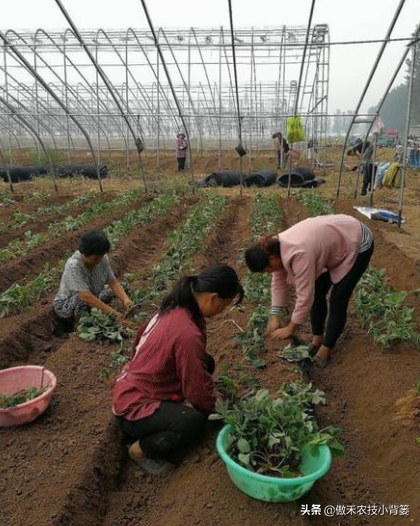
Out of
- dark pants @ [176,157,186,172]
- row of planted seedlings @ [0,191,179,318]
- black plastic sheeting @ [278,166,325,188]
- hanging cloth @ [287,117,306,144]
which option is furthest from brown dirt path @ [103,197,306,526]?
dark pants @ [176,157,186,172]

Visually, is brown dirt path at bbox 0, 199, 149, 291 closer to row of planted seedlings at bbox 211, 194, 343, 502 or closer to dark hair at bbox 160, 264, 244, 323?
dark hair at bbox 160, 264, 244, 323

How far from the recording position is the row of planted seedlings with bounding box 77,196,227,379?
4230 millimetres

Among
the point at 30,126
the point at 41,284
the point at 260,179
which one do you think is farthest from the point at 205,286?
the point at 260,179

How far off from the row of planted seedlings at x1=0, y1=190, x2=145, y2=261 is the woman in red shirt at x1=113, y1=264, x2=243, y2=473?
439 cm

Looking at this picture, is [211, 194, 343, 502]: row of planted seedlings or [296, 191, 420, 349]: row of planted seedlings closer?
[211, 194, 343, 502]: row of planted seedlings

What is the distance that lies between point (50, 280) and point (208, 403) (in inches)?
140

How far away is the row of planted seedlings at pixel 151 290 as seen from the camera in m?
4.23

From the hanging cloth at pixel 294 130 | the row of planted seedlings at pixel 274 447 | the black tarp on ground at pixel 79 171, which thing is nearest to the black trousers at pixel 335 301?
the row of planted seedlings at pixel 274 447

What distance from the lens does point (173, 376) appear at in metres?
2.79

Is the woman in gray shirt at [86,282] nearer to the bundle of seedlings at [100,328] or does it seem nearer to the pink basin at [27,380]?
the bundle of seedlings at [100,328]

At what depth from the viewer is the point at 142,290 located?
514 cm

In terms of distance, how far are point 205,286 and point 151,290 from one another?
108 inches

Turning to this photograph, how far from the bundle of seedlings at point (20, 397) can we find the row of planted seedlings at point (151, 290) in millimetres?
472

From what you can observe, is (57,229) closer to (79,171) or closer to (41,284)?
(41,284)
